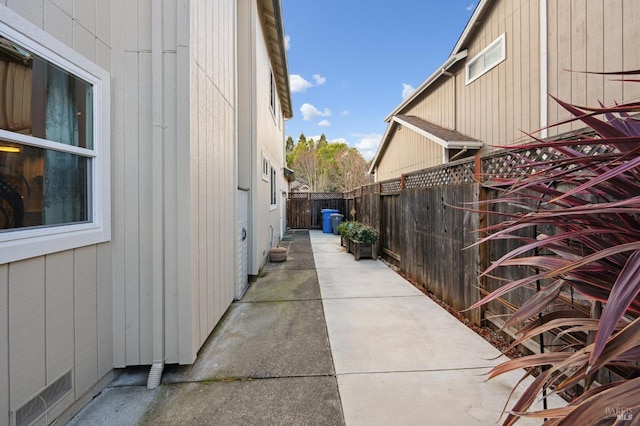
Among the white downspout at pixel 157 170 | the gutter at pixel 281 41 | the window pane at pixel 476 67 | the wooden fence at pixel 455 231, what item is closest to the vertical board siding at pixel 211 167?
the white downspout at pixel 157 170

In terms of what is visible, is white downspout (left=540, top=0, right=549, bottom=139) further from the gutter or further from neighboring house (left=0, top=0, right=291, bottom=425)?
neighboring house (left=0, top=0, right=291, bottom=425)

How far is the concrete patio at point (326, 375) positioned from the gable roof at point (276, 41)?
20.3ft

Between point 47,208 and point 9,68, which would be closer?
point 9,68

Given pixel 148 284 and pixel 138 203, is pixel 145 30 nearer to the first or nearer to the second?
pixel 138 203

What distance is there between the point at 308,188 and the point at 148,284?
2801 centimetres

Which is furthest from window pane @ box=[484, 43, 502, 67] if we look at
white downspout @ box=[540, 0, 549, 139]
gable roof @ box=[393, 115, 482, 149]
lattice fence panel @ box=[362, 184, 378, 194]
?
lattice fence panel @ box=[362, 184, 378, 194]

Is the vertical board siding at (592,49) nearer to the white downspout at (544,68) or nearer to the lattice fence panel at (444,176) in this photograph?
the white downspout at (544,68)

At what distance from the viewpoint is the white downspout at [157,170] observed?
246cm

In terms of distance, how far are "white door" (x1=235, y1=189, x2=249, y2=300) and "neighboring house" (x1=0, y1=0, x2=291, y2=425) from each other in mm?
769

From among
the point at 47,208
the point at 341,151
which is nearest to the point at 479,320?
the point at 47,208

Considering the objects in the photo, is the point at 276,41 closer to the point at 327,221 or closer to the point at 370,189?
the point at 370,189

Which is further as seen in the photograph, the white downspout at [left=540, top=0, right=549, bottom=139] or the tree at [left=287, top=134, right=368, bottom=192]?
the tree at [left=287, top=134, right=368, bottom=192]

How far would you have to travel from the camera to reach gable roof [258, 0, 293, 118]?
6066mm

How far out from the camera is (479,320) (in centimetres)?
326
